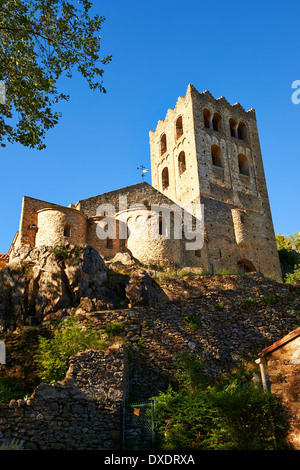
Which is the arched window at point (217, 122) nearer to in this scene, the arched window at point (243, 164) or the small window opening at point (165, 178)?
the arched window at point (243, 164)

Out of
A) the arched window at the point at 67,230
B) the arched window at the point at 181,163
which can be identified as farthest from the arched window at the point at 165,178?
the arched window at the point at 67,230

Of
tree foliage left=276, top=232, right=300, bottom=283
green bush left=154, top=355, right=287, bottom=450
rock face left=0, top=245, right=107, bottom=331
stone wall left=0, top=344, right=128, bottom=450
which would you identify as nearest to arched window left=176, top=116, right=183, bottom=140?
tree foliage left=276, top=232, right=300, bottom=283

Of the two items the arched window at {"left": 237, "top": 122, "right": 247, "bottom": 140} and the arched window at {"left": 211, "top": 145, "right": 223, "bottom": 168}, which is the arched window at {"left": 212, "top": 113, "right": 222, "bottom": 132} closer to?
the arched window at {"left": 211, "top": 145, "right": 223, "bottom": 168}

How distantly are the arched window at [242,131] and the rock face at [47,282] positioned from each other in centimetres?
2731

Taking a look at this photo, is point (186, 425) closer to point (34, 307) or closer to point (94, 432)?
point (94, 432)

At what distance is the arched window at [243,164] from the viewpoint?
3924 cm

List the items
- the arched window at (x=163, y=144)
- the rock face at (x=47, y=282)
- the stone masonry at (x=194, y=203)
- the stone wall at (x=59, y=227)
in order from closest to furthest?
1. the rock face at (x=47, y=282)
2. the stone wall at (x=59, y=227)
3. the stone masonry at (x=194, y=203)
4. the arched window at (x=163, y=144)

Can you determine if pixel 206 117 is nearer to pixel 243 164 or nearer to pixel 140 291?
pixel 243 164

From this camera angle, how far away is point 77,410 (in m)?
10.8

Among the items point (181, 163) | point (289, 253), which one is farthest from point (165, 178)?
point (289, 253)

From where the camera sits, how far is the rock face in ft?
55.9

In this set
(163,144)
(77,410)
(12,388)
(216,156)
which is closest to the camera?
(77,410)

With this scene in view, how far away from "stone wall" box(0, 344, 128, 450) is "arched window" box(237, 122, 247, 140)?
1340 inches

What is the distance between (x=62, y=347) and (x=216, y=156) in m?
28.9
